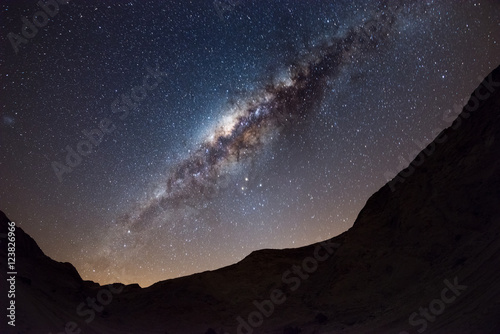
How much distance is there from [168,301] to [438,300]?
80.1ft

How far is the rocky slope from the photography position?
2161 centimetres

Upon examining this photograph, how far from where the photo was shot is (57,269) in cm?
3572

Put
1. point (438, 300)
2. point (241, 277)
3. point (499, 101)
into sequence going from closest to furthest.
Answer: point (438, 300)
point (499, 101)
point (241, 277)

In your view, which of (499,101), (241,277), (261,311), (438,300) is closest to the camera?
A: (438,300)

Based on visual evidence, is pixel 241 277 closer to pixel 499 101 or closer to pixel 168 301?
pixel 168 301

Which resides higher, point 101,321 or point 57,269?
point 57,269

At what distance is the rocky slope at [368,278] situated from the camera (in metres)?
21.6

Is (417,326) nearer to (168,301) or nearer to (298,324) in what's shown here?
(298,324)

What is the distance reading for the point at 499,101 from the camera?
98.8 feet

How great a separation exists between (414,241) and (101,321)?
27.3 m

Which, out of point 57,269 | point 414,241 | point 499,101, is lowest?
point 414,241

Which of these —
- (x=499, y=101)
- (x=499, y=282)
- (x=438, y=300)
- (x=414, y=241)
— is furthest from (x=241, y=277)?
(x=499, y=101)

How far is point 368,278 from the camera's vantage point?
101 ft

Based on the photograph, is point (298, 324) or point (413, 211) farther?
point (413, 211)
